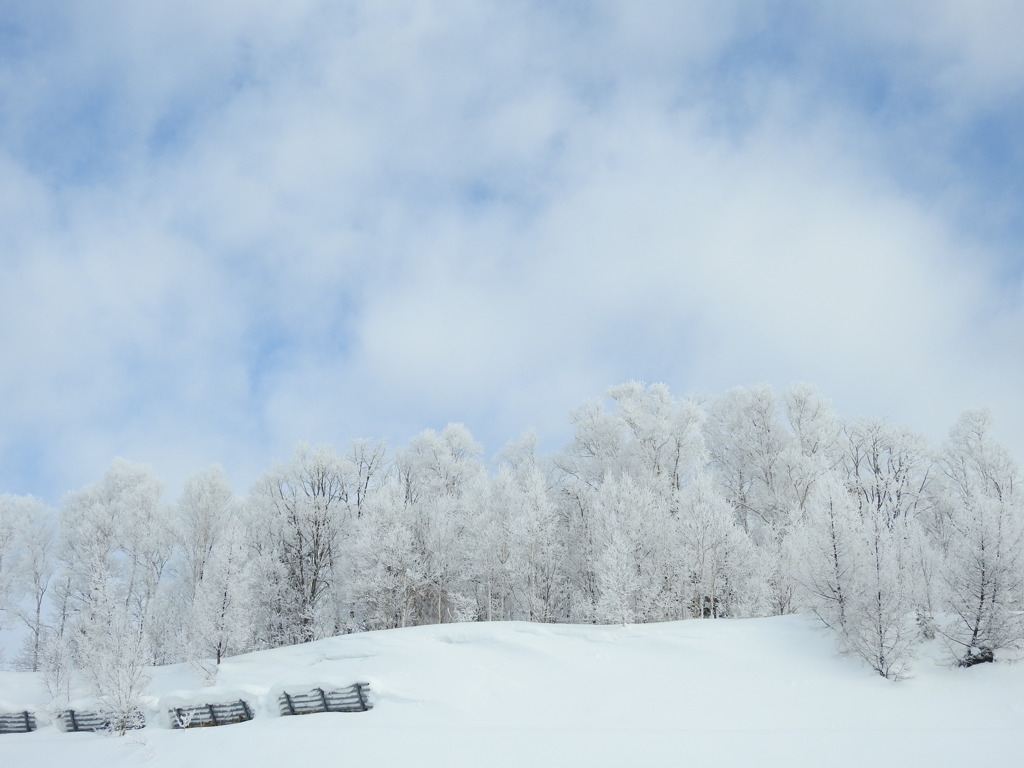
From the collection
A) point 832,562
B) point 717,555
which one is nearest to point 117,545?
point 717,555

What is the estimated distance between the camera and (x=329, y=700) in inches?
798

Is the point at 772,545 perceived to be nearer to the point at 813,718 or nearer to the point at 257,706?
the point at 813,718

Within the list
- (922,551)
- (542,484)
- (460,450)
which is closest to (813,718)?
(922,551)

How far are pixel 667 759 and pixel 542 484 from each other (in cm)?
2739

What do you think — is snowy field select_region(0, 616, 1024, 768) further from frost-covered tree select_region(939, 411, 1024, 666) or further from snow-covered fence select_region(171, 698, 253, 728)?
frost-covered tree select_region(939, 411, 1024, 666)

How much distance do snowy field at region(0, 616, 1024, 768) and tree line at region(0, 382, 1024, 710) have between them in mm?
6847

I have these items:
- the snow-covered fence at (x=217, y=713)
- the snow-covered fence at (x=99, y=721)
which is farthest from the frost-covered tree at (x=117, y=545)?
the snow-covered fence at (x=217, y=713)

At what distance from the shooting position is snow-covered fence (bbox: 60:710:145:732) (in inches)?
831

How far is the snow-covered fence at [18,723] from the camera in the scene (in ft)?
82.2

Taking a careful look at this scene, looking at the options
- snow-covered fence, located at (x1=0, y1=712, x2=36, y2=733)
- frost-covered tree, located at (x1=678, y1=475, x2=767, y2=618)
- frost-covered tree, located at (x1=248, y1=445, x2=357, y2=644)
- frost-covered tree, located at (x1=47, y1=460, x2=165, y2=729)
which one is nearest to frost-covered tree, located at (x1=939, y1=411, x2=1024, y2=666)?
frost-covered tree, located at (x1=678, y1=475, x2=767, y2=618)

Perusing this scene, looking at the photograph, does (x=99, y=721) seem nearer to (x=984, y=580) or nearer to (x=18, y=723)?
(x=18, y=723)

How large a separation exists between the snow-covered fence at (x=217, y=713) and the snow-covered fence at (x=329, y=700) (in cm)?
150

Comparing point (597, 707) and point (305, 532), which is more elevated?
point (305, 532)

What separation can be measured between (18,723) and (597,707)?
876 inches
